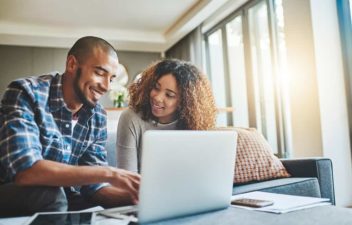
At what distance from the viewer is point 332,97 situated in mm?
2574

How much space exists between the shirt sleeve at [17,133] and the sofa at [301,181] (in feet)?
2.52

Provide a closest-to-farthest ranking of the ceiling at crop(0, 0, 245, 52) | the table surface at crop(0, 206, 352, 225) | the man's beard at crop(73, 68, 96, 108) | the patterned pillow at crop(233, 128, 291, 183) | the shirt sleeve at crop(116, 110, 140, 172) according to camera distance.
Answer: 1. the table surface at crop(0, 206, 352, 225)
2. the man's beard at crop(73, 68, 96, 108)
3. the shirt sleeve at crop(116, 110, 140, 172)
4. the patterned pillow at crop(233, 128, 291, 183)
5. the ceiling at crop(0, 0, 245, 52)

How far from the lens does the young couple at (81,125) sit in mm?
853

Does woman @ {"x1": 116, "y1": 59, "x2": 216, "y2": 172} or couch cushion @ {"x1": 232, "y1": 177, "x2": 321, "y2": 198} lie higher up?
woman @ {"x1": 116, "y1": 59, "x2": 216, "y2": 172}

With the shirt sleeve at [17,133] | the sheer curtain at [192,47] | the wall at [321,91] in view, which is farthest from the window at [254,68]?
the shirt sleeve at [17,133]

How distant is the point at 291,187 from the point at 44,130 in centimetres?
117

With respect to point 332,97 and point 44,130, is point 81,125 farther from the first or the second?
point 332,97

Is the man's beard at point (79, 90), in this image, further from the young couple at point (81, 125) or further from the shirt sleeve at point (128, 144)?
the shirt sleeve at point (128, 144)

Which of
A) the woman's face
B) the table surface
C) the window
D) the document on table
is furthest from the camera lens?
the window

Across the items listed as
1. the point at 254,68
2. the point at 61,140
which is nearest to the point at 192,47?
the point at 254,68

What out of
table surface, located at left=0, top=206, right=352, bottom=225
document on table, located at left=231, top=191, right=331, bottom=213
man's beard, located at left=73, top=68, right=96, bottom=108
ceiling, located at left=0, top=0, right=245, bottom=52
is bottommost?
table surface, located at left=0, top=206, right=352, bottom=225

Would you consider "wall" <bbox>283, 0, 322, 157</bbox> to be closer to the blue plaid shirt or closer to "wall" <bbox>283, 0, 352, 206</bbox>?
"wall" <bbox>283, 0, 352, 206</bbox>

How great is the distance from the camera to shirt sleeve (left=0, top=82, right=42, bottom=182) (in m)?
0.89

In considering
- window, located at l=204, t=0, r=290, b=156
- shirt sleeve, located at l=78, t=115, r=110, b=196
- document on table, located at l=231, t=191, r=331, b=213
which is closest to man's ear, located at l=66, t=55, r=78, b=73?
shirt sleeve, located at l=78, t=115, r=110, b=196
